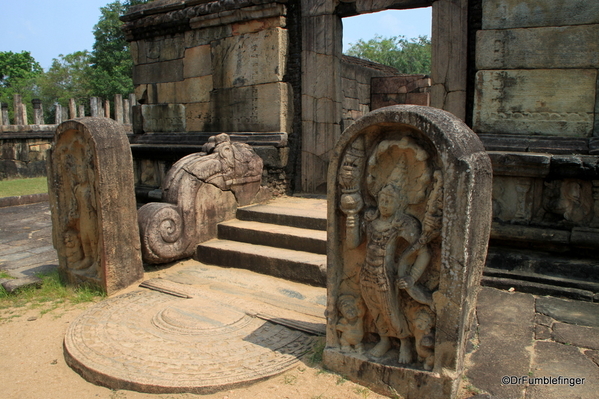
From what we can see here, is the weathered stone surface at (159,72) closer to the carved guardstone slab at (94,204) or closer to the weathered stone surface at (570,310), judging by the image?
the carved guardstone slab at (94,204)

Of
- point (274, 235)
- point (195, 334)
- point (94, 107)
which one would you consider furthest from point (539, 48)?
point (94, 107)

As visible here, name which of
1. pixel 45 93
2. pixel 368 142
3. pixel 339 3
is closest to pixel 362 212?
pixel 368 142

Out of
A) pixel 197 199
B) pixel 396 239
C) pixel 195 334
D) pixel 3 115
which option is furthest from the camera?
pixel 3 115

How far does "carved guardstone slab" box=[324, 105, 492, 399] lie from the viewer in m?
2.31

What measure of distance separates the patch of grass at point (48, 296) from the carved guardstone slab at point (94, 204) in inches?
3.6

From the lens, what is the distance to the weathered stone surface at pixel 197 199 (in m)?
4.68

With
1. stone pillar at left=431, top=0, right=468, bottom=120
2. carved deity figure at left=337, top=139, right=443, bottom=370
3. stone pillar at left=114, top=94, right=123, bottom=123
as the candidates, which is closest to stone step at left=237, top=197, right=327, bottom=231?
stone pillar at left=431, top=0, right=468, bottom=120

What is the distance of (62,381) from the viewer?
9.34 feet

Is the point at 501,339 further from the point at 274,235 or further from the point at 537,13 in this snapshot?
the point at 537,13

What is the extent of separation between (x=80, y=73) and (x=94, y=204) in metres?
32.1

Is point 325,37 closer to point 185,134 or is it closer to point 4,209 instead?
point 185,134

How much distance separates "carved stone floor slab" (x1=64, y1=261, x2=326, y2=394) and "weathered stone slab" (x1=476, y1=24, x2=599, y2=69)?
131 inches

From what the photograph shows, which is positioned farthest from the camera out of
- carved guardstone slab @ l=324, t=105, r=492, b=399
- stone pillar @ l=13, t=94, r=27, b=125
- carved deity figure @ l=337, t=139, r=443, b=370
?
stone pillar @ l=13, t=94, r=27, b=125

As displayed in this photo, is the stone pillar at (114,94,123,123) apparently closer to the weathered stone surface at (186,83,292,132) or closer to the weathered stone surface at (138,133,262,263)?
the weathered stone surface at (186,83,292,132)
